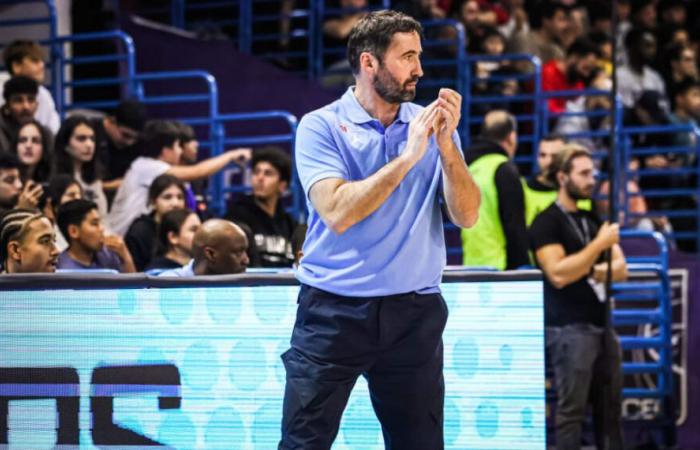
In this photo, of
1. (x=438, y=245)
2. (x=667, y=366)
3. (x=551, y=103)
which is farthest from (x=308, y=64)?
(x=438, y=245)

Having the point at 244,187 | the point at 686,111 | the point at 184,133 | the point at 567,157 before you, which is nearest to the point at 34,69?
the point at 184,133

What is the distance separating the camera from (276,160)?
9711 millimetres

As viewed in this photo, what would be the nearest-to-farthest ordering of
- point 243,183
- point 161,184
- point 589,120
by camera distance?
1. point 161,184
2. point 243,183
3. point 589,120

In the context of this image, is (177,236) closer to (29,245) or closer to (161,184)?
(161,184)

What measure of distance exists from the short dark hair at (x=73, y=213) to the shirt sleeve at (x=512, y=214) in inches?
105

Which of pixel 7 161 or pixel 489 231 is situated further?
pixel 489 231

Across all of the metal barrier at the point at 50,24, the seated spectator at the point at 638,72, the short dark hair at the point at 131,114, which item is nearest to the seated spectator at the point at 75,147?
the short dark hair at the point at 131,114

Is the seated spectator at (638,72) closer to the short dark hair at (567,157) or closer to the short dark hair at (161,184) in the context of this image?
the short dark hair at (567,157)

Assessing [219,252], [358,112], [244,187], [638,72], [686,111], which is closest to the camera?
[358,112]

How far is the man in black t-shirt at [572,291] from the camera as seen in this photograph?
8773 millimetres

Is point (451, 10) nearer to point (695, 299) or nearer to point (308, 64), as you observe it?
→ point (308, 64)

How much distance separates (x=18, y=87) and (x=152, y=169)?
1.21 metres

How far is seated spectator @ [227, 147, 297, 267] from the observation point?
A: 9.18 metres

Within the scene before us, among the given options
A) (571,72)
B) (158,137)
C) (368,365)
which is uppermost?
(571,72)
